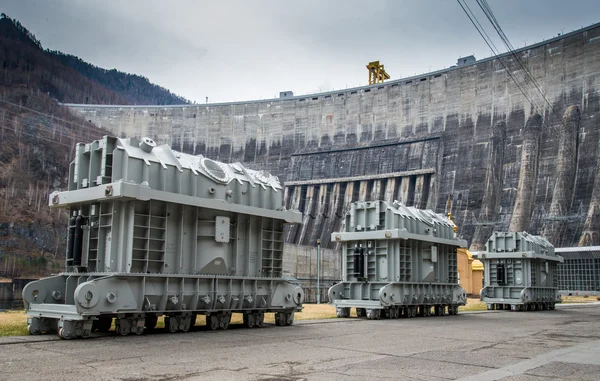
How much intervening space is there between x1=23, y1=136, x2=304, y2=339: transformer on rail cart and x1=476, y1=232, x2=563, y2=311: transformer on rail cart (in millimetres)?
21433

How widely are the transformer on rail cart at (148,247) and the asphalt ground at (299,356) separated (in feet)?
2.15

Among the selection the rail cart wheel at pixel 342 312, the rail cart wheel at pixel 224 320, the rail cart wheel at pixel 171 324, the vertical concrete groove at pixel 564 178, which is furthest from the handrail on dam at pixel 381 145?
the rail cart wheel at pixel 171 324

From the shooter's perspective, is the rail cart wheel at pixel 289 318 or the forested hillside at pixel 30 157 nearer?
the rail cart wheel at pixel 289 318

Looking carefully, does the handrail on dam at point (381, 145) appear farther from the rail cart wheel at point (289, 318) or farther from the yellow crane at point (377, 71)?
the rail cart wheel at point (289, 318)

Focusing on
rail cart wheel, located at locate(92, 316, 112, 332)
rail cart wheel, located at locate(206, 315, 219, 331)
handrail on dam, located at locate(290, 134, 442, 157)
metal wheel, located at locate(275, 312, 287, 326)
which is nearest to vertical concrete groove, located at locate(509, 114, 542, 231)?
handrail on dam, located at locate(290, 134, 442, 157)

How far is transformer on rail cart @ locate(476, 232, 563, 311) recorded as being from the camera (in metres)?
33.8

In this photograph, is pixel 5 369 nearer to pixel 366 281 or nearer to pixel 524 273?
pixel 366 281

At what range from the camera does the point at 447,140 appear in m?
71.5

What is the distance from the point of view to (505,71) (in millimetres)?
68125

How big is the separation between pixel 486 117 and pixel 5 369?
66653 millimetres

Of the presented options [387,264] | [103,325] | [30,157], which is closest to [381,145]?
[30,157]

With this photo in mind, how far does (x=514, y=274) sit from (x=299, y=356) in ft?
88.7

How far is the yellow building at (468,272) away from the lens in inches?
1984

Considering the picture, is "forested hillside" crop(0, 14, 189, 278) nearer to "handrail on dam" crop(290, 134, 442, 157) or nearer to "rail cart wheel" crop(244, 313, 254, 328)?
"handrail on dam" crop(290, 134, 442, 157)
